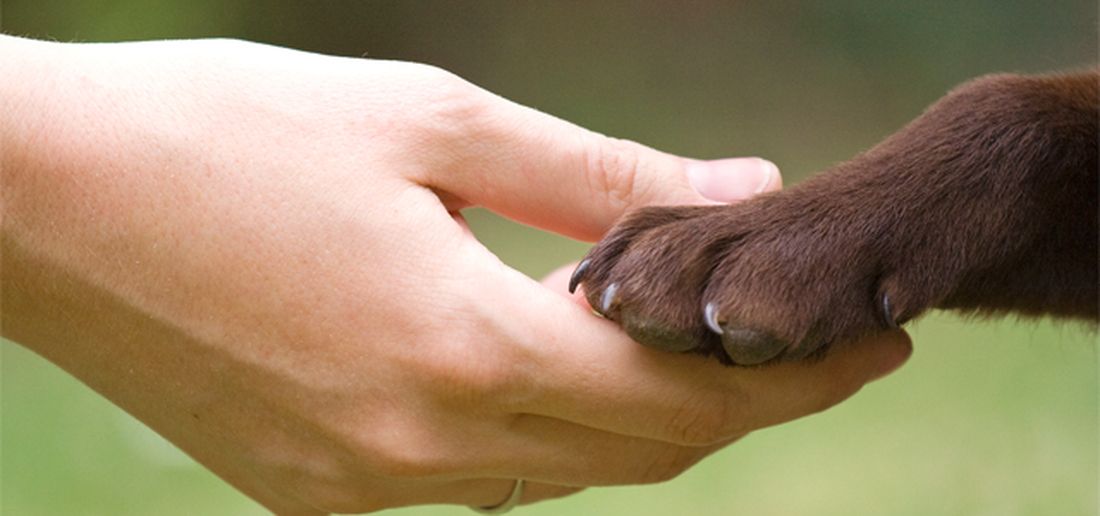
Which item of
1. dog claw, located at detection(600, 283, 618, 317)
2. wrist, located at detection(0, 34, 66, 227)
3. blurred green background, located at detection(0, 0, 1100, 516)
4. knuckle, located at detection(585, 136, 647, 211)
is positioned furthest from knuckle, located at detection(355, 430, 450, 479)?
blurred green background, located at detection(0, 0, 1100, 516)

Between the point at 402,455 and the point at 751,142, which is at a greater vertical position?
the point at 751,142

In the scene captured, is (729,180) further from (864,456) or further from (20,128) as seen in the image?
(864,456)

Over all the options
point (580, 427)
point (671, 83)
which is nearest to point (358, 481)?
point (580, 427)

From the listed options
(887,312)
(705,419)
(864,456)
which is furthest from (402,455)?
(864,456)

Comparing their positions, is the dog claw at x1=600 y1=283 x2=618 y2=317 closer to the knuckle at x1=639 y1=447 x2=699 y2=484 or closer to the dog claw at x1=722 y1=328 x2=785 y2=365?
the dog claw at x1=722 y1=328 x2=785 y2=365

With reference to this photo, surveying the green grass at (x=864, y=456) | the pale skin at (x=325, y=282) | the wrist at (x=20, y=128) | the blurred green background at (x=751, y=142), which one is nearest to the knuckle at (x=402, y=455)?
the pale skin at (x=325, y=282)

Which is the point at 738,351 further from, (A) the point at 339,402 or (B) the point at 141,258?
(B) the point at 141,258
